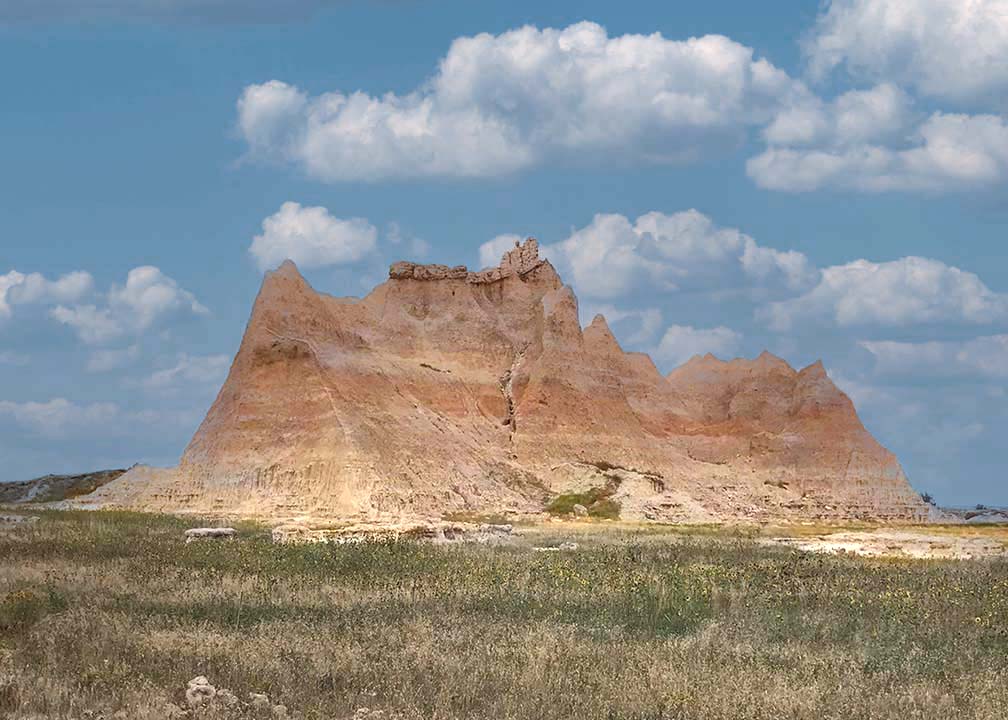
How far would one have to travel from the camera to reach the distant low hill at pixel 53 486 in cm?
9956

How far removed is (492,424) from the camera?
9069 centimetres

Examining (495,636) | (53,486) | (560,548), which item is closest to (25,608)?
(495,636)

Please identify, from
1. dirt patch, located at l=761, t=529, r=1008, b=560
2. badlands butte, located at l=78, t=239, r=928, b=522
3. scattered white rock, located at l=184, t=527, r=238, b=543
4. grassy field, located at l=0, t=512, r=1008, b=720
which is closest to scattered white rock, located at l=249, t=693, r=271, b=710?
grassy field, located at l=0, t=512, r=1008, b=720

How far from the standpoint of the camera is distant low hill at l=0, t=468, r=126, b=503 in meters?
99.6

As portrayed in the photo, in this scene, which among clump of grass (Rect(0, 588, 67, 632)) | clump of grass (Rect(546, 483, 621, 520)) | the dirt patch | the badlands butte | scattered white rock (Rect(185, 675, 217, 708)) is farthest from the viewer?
clump of grass (Rect(546, 483, 621, 520))

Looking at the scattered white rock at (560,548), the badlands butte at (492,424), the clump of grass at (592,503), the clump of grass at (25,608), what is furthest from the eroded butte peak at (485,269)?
the clump of grass at (25,608)

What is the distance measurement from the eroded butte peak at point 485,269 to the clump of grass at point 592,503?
22.9 m

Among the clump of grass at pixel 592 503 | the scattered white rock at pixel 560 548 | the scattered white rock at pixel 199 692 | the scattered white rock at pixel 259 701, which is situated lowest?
the scattered white rock at pixel 259 701

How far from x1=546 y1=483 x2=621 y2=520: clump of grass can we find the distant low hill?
127 feet

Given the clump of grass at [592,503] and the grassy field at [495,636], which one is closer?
the grassy field at [495,636]

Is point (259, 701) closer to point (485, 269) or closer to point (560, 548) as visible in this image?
point (560, 548)

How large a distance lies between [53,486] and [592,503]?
5471 centimetres

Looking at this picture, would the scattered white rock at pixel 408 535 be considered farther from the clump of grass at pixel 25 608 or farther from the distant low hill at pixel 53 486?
the distant low hill at pixel 53 486

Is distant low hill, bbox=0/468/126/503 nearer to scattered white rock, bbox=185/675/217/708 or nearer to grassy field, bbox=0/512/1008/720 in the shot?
grassy field, bbox=0/512/1008/720
